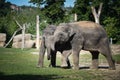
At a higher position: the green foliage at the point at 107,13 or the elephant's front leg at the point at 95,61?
the green foliage at the point at 107,13

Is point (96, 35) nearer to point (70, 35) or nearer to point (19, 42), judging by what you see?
point (70, 35)

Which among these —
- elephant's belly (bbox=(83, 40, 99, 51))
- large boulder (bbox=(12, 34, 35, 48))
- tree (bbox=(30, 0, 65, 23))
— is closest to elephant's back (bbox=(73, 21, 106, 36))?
elephant's belly (bbox=(83, 40, 99, 51))

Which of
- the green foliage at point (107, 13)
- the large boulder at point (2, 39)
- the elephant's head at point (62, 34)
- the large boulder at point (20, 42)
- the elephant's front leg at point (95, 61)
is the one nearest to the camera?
the elephant's head at point (62, 34)

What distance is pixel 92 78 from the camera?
44.0ft

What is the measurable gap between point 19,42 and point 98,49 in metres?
32.1

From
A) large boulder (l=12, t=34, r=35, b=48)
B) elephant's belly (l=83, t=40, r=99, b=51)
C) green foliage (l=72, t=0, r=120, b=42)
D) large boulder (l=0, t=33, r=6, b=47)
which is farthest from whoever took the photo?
large boulder (l=12, t=34, r=35, b=48)

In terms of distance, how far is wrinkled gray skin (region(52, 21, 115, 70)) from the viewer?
56.7 ft

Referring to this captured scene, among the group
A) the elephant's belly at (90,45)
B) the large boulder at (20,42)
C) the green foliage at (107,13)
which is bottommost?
the large boulder at (20,42)

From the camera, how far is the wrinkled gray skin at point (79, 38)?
17295mm

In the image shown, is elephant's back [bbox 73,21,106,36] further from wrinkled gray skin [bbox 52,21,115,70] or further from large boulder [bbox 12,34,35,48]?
large boulder [bbox 12,34,35,48]

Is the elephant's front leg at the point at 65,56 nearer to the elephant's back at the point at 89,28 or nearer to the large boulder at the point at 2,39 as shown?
the elephant's back at the point at 89,28

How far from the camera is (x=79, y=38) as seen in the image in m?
17.3

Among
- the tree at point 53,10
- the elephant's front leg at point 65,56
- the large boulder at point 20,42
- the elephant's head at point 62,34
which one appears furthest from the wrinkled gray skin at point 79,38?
the large boulder at point 20,42

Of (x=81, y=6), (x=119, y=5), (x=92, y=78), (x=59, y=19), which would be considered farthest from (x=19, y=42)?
(x=92, y=78)
